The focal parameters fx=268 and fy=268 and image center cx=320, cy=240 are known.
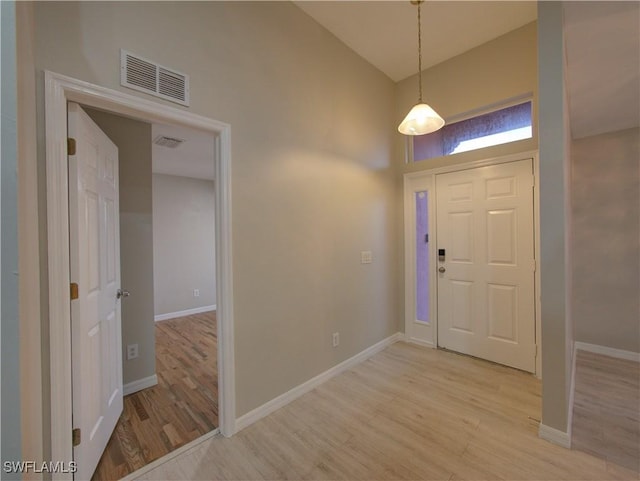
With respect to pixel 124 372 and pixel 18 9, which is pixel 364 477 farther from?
pixel 18 9

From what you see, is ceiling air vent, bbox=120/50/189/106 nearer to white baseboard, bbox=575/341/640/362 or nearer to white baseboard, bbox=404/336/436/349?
white baseboard, bbox=404/336/436/349

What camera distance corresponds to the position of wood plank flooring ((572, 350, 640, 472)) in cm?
168

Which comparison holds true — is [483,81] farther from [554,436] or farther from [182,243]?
[182,243]

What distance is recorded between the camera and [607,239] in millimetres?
3086

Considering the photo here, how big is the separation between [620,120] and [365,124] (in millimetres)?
2705

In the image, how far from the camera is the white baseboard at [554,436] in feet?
5.59

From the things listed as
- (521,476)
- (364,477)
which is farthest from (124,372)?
(521,476)

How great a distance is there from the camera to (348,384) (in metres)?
2.51

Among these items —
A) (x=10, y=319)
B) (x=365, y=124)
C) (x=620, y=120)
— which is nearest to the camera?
(x=10, y=319)

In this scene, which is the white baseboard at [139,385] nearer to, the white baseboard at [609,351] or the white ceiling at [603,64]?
the white ceiling at [603,64]

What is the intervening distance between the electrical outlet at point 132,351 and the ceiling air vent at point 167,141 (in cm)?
248

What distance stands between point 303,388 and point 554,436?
178cm

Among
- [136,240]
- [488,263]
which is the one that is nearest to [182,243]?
[136,240]

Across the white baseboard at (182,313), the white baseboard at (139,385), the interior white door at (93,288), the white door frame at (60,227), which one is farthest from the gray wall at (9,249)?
the white baseboard at (182,313)
